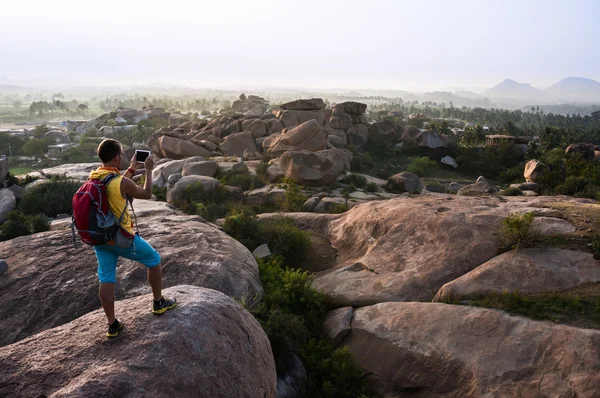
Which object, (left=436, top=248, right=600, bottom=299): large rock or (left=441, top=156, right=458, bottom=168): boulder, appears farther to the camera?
(left=441, top=156, right=458, bottom=168): boulder

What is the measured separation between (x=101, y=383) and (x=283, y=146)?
26.1m

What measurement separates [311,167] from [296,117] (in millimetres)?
16483

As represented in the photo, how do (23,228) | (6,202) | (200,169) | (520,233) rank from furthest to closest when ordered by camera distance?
(200,169), (6,202), (23,228), (520,233)

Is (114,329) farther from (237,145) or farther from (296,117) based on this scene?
(296,117)

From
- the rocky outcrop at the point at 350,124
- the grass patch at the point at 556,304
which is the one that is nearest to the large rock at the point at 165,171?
the rocky outcrop at the point at 350,124

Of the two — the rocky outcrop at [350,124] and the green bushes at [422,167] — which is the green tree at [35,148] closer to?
the rocky outcrop at [350,124]

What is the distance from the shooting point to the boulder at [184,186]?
19.4 metres

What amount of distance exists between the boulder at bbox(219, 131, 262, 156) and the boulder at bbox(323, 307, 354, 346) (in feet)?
85.2

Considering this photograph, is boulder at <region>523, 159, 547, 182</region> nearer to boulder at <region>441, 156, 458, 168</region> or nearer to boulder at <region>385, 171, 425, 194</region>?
boulder at <region>385, 171, 425, 194</region>

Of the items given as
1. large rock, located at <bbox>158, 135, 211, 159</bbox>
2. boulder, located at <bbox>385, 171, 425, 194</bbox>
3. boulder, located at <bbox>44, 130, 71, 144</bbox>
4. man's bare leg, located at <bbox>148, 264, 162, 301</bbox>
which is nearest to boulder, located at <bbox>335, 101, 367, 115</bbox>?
large rock, located at <bbox>158, 135, 211, 159</bbox>

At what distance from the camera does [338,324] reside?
8906 mm

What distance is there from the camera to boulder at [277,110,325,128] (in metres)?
39.1

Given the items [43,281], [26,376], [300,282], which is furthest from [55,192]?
[26,376]

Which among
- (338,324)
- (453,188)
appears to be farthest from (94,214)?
(453,188)
